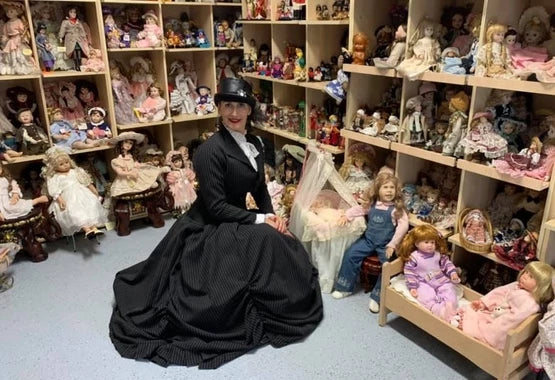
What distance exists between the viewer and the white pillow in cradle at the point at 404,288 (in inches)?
79.2

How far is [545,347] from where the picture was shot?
1.59 meters

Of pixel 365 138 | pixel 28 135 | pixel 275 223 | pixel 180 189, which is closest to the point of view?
pixel 275 223

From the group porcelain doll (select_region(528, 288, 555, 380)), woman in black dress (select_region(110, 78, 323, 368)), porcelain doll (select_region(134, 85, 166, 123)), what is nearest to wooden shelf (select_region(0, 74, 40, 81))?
porcelain doll (select_region(134, 85, 166, 123))

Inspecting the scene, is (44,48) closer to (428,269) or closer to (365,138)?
(365,138)

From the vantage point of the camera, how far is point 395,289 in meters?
2.04

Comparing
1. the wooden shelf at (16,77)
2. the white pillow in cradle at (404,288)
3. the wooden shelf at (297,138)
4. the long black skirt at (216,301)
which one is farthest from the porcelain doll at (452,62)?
the wooden shelf at (16,77)

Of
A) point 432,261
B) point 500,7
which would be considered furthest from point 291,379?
point 500,7

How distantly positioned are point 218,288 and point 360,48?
57.3 inches

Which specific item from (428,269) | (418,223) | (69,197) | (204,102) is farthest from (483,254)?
(204,102)

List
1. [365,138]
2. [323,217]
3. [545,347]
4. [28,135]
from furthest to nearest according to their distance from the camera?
[28,135], [365,138], [323,217], [545,347]

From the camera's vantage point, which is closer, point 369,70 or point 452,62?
point 452,62

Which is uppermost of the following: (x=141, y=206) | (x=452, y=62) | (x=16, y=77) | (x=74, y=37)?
(x=74, y=37)

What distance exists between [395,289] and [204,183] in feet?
3.15

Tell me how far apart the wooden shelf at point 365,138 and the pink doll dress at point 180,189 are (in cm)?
118
